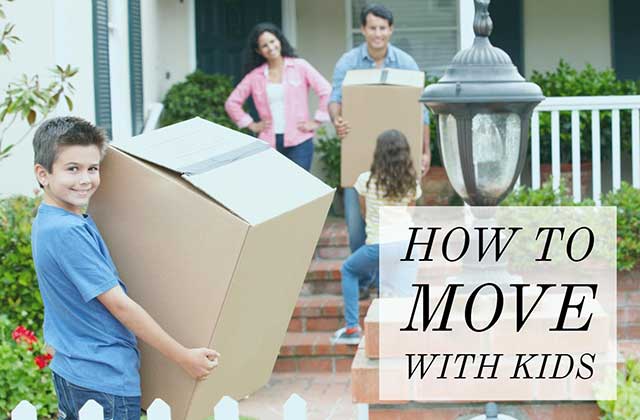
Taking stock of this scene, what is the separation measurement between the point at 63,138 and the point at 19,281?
2.80 meters

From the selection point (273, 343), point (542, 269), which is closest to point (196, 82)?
point (542, 269)

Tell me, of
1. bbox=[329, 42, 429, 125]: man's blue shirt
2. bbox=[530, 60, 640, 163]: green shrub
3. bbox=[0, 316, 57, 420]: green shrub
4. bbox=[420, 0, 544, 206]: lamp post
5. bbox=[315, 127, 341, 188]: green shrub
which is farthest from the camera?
bbox=[315, 127, 341, 188]: green shrub

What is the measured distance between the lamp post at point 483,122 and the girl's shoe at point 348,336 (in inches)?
121

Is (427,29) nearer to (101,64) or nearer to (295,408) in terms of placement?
(101,64)

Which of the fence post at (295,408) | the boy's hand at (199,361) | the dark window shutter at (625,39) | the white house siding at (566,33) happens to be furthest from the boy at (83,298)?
the dark window shutter at (625,39)

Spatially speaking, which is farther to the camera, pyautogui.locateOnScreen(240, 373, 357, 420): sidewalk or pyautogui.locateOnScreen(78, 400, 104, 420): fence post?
pyautogui.locateOnScreen(240, 373, 357, 420): sidewalk

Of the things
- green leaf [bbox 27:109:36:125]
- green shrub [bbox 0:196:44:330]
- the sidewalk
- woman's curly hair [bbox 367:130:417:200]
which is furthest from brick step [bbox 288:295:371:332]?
green leaf [bbox 27:109:36:125]

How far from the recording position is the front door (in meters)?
9.51

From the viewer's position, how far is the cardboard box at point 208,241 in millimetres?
2795

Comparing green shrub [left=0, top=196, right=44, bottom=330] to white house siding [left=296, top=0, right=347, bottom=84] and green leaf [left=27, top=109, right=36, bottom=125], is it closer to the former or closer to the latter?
green leaf [left=27, top=109, right=36, bottom=125]

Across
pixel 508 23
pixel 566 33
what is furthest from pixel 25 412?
pixel 566 33

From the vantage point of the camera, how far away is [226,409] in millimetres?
2848

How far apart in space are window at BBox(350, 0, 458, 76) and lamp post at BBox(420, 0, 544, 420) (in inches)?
252

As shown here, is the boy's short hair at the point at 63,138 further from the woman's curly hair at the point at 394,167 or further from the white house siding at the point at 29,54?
the white house siding at the point at 29,54
